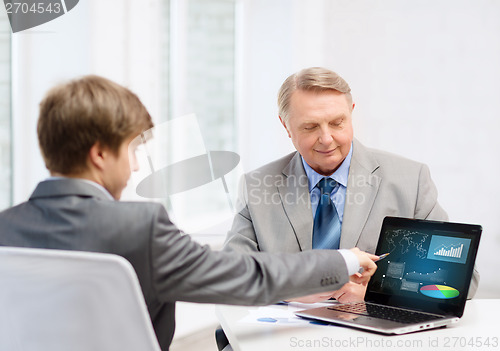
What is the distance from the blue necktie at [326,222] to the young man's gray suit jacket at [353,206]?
35 millimetres

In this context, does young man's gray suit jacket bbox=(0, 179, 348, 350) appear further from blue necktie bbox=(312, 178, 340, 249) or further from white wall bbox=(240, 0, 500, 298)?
white wall bbox=(240, 0, 500, 298)

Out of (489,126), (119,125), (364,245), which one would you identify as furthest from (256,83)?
(119,125)

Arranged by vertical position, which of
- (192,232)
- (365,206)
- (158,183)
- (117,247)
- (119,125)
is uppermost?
(119,125)

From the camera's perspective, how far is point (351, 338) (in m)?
1.27

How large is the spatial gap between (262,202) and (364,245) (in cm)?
37

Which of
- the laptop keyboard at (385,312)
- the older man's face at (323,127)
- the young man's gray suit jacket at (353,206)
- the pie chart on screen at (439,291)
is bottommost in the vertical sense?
the laptop keyboard at (385,312)

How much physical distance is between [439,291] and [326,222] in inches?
21.2

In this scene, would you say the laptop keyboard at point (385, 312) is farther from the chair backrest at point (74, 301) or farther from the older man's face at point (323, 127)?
the chair backrest at point (74, 301)

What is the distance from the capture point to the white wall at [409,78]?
3.28 m

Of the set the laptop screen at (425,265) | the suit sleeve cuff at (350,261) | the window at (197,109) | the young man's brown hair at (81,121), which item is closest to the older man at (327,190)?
the laptop screen at (425,265)

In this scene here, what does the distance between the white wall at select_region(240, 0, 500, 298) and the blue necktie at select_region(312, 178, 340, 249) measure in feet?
5.47

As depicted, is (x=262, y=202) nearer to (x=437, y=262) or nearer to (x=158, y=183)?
(x=437, y=262)

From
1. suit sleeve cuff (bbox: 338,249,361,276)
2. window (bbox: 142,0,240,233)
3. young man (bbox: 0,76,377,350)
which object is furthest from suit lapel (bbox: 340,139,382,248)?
window (bbox: 142,0,240,233)

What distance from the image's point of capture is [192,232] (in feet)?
11.0
